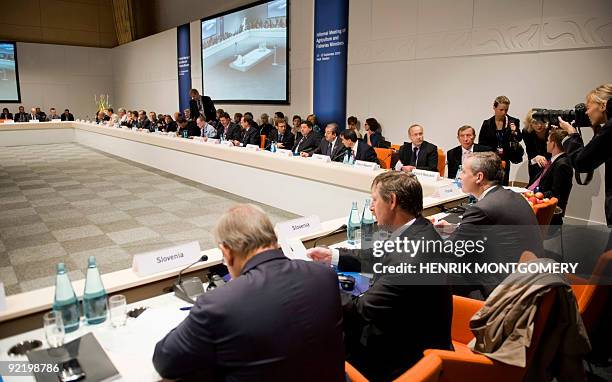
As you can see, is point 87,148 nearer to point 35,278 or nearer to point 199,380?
point 35,278

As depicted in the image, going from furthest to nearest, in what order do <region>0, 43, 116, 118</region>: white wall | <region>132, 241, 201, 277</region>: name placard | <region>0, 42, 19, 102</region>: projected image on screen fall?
<region>0, 43, 116, 118</region>: white wall
<region>0, 42, 19, 102</region>: projected image on screen
<region>132, 241, 201, 277</region>: name placard

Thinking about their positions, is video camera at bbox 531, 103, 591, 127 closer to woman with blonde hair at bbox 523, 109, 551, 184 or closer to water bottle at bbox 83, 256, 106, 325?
woman with blonde hair at bbox 523, 109, 551, 184

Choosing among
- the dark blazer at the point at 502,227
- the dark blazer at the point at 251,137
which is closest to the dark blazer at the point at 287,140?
the dark blazer at the point at 251,137

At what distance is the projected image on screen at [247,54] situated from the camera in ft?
30.7

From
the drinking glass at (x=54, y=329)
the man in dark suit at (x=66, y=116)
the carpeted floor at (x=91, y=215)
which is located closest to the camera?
the drinking glass at (x=54, y=329)

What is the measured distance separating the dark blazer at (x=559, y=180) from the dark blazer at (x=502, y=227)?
1326 millimetres

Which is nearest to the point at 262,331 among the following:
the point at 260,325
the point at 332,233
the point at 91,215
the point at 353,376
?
the point at 260,325

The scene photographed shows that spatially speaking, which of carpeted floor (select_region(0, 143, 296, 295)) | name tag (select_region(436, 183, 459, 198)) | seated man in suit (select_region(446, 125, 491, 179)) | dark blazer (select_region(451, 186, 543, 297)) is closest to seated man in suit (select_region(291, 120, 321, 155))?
carpeted floor (select_region(0, 143, 296, 295))

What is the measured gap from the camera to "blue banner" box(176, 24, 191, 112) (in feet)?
40.6

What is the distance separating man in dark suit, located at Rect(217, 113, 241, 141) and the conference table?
3.41 feet

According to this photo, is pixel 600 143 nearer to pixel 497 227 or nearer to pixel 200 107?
pixel 497 227

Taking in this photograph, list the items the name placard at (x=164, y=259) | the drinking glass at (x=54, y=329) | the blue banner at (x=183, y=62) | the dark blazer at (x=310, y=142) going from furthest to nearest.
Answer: the blue banner at (x=183, y=62) → the dark blazer at (x=310, y=142) → the name placard at (x=164, y=259) → the drinking glass at (x=54, y=329)

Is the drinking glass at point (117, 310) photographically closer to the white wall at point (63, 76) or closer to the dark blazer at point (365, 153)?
the dark blazer at point (365, 153)

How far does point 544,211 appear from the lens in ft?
10.1
